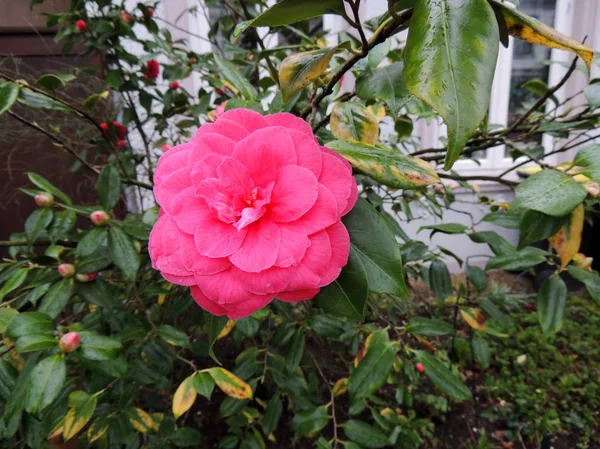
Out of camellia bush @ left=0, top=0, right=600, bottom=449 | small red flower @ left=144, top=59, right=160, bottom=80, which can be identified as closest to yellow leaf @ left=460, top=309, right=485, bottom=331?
camellia bush @ left=0, top=0, right=600, bottom=449

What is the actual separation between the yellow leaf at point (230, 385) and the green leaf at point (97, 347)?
0.31m

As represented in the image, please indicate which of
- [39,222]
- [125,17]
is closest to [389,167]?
[39,222]

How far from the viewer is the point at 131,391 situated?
0.99 meters

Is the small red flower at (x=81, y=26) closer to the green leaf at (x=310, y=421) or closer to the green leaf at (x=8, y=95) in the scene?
the green leaf at (x=8, y=95)

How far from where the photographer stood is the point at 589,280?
767mm

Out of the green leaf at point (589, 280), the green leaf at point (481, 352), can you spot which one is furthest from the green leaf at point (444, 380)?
the green leaf at point (481, 352)

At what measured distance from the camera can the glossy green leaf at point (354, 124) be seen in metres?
0.54

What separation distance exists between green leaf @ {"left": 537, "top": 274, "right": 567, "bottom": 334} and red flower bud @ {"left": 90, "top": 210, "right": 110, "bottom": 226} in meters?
0.92

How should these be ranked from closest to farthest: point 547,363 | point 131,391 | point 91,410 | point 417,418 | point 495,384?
point 91,410
point 131,391
point 417,418
point 495,384
point 547,363

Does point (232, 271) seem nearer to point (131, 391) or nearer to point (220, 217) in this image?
point (220, 217)

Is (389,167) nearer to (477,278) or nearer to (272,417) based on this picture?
(477,278)

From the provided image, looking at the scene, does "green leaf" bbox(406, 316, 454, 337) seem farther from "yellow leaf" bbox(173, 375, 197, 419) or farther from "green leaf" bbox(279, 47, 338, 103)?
"green leaf" bbox(279, 47, 338, 103)

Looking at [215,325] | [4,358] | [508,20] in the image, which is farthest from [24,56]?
[508,20]

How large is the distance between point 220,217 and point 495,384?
209 cm
